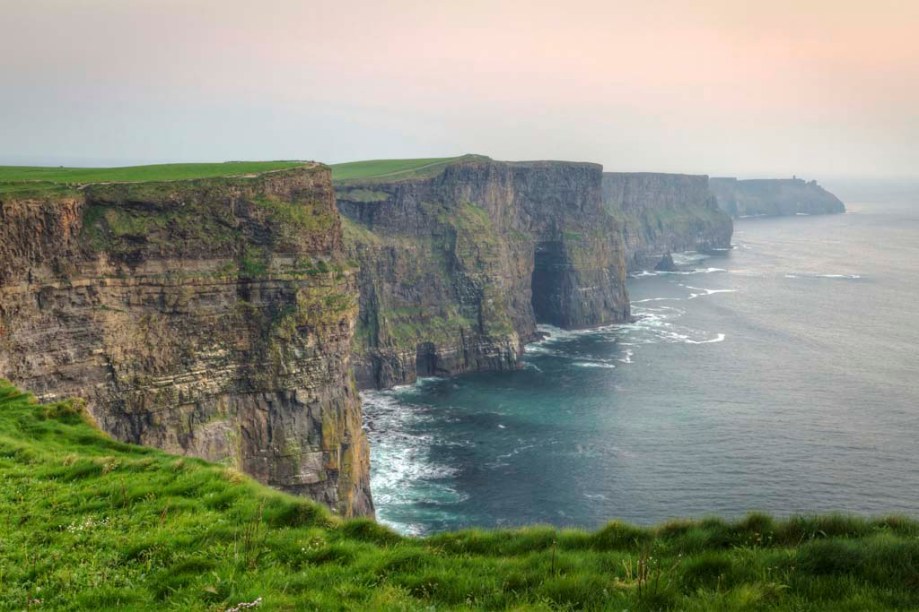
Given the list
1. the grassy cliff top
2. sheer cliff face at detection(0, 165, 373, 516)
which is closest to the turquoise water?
sheer cliff face at detection(0, 165, 373, 516)

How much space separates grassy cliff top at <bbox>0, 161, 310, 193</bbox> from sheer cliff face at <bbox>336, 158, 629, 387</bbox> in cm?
3510

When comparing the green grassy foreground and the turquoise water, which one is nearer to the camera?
the green grassy foreground

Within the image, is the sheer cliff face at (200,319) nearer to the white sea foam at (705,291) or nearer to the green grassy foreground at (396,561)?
the green grassy foreground at (396,561)

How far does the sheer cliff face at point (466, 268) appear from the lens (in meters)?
99.4

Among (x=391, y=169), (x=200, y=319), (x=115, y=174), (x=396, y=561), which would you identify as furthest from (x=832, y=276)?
(x=396, y=561)

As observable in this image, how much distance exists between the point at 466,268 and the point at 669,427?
1718 inches

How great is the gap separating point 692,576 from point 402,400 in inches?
3196

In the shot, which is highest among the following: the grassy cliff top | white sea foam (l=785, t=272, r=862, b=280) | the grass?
Result: the grass

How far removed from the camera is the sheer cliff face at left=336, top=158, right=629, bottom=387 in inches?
3913

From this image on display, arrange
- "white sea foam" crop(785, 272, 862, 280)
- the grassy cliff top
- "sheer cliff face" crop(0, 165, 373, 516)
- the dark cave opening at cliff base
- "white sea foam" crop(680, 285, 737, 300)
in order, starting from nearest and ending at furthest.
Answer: "sheer cliff face" crop(0, 165, 373, 516) < the grassy cliff top < the dark cave opening at cliff base < "white sea foam" crop(680, 285, 737, 300) < "white sea foam" crop(785, 272, 862, 280)

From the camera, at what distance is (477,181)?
118 metres

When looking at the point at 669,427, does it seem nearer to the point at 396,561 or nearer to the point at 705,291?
the point at 396,561

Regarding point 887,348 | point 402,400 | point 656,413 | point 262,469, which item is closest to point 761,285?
point 887,348

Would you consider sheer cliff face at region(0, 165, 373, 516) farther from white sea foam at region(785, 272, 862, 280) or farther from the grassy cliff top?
white sea foam at region(785, 272, 862, 280)
